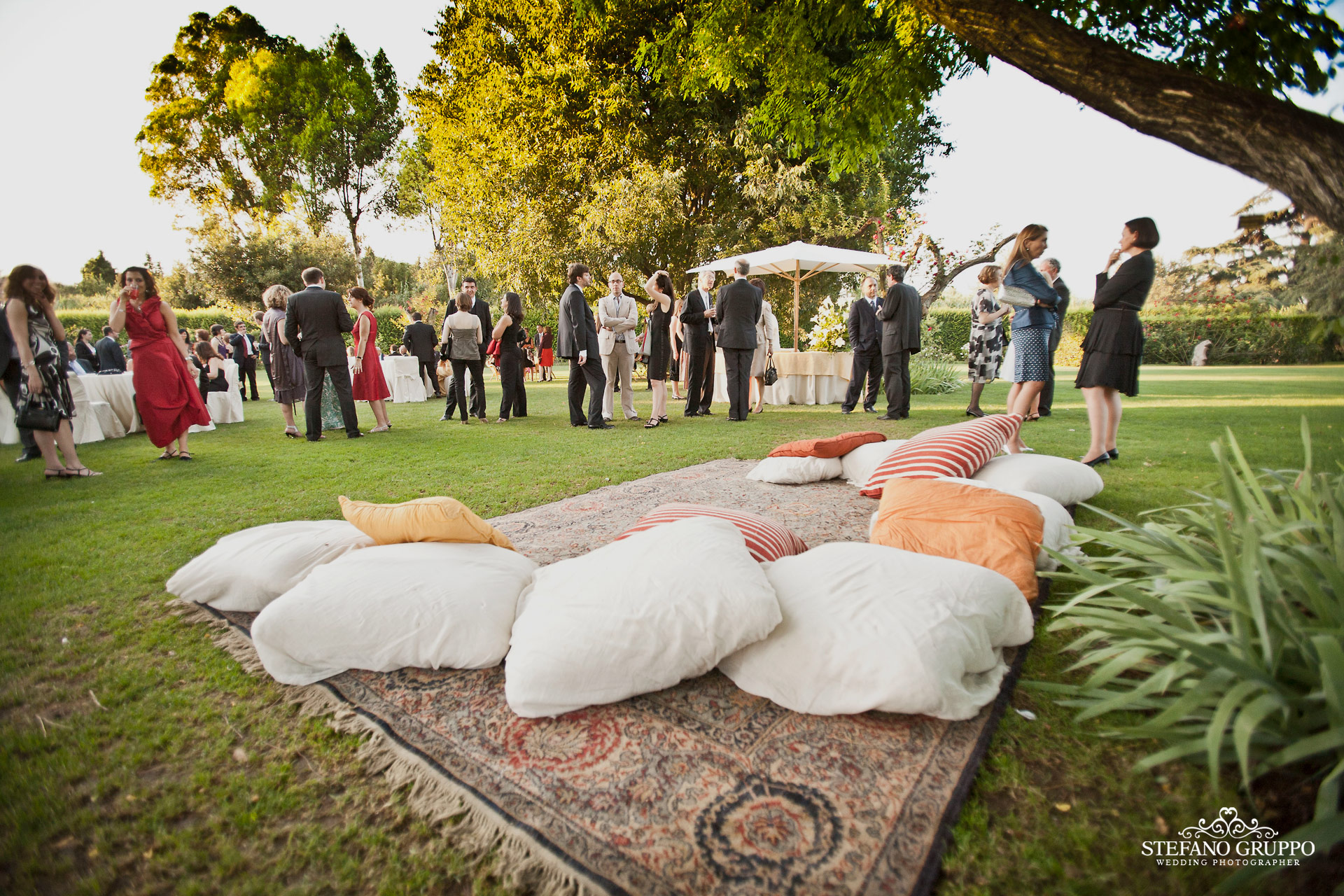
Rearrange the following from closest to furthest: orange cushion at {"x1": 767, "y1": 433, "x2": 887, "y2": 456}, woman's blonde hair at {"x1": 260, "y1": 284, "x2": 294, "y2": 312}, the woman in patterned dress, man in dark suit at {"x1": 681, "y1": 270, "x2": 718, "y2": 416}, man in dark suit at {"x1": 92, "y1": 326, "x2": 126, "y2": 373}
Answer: orange cushion at {"x1": 767, "y1": 433, "x2": 887, "y2": 456}
the woman in patterned dress
woman's blonde hair at {"x1": 260, "y1": 284, "x2": 294, "y2": 312}
man in dark suit at {"x1": 681, "y1": 270, "x2": 718, "y2": 416}
man in dark suit at {"x1": 92, "y1": 326, "x2": 126, "y2": 373}

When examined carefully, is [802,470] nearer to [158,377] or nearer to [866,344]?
[866,344]

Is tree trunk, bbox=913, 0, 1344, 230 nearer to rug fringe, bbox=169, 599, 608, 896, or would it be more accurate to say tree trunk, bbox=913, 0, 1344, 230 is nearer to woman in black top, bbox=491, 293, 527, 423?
rug fringe, bbox=169, 599, 608, 896

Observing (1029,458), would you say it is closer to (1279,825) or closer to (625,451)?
(1279,825)

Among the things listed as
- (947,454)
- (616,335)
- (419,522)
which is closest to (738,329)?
(616,335)

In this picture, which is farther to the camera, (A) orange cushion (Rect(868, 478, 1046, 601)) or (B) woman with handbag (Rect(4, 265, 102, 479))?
(B) woman with handbag (Rect(4, 265, 102, 479))

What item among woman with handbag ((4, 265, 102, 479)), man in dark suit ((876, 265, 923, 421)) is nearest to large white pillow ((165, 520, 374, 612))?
woman with handbag ((4, 265, 102, 479))

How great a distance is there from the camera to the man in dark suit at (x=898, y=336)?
765 cm

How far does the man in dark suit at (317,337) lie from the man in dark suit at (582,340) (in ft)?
8.75

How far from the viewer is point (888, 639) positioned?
4.87 ft

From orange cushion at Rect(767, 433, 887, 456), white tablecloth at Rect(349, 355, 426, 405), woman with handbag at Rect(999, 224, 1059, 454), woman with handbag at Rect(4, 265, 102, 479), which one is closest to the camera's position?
orange cushion at Rect(767, 433, 887, 456)

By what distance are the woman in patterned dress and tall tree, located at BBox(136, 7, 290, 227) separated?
37.5 metres

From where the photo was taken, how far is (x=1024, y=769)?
53.2 inches

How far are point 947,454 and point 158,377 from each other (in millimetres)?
7118

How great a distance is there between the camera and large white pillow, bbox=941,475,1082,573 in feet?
7.77
